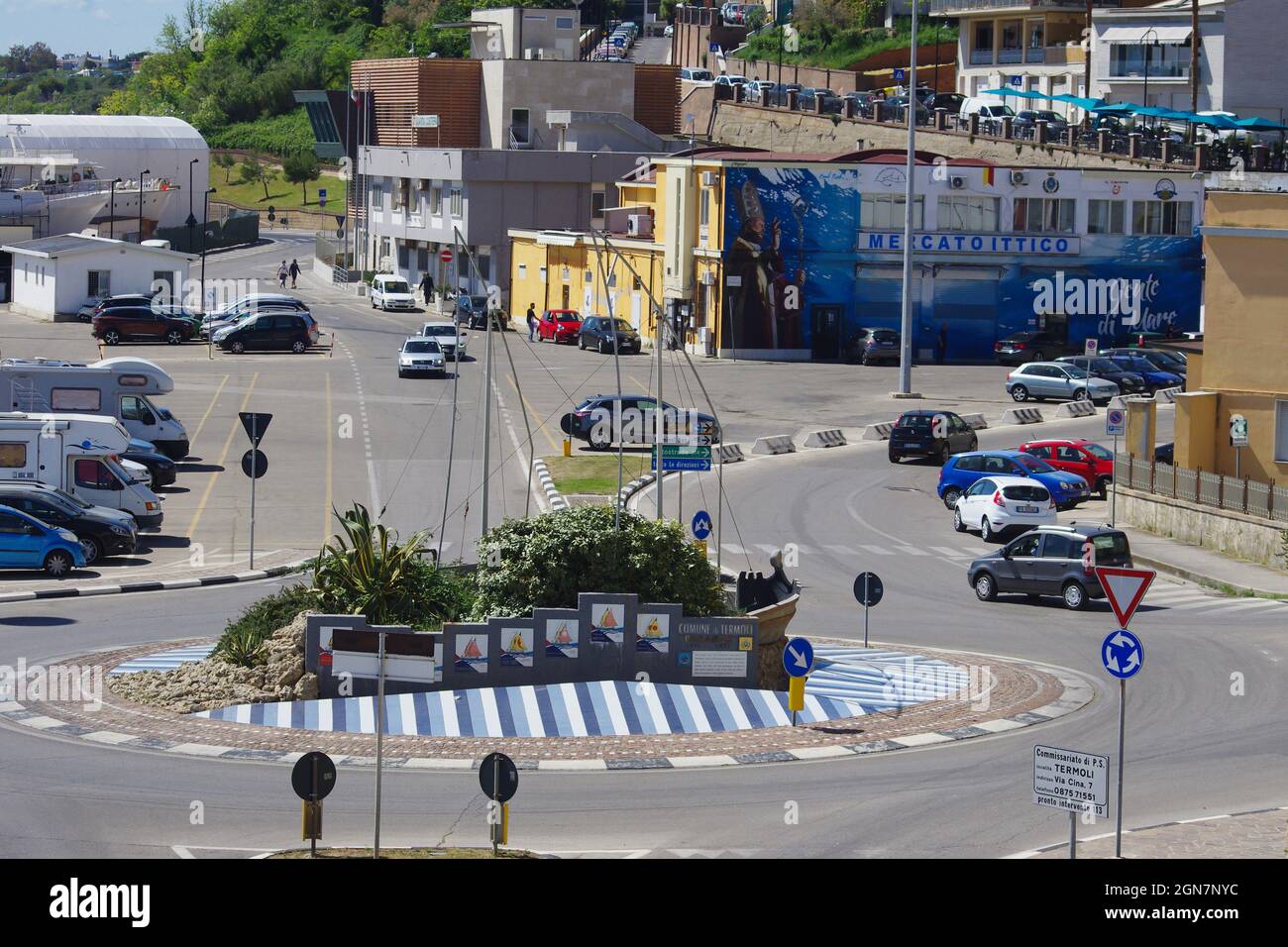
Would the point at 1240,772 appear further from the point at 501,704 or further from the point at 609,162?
the point at 609,162

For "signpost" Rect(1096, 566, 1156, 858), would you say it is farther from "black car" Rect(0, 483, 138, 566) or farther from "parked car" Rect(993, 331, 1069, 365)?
"parked car" Rect(993, 331, 1069, 365)

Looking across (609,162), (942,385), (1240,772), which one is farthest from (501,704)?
(609,162)

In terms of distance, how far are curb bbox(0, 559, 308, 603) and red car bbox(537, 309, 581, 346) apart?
40.9m

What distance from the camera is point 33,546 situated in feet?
111

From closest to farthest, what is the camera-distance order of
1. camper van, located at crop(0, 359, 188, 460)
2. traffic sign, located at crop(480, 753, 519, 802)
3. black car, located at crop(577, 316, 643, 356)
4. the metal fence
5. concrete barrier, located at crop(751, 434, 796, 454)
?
traffic sign, located at crop(480, 753, 519, 802), the metal fence, camper van, located at crop(0, 359, 188, 460), concrete barrier, located at crop(751, 434, 796, 454), black car, located at crop(577, 316, 643, 356)

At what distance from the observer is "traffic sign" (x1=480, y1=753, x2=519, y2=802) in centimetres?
1573

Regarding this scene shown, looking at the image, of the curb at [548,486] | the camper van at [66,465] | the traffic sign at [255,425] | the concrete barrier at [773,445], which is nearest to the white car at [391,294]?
the concrete barrier at [773,445]

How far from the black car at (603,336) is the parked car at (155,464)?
92.0 ft

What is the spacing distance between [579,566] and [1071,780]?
32.7 feet

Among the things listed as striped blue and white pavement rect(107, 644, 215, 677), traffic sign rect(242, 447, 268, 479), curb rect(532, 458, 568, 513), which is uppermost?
traffic sign rect(242, 447, 268, 479)

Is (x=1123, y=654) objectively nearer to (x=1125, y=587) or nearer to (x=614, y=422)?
(x=1125, y=587)

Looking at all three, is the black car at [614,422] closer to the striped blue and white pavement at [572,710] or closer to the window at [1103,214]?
the striped blue and white pavement at [572,710]

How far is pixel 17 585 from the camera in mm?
33062

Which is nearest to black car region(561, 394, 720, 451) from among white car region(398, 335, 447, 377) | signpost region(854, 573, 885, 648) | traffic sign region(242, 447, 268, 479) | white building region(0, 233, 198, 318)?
white car region(398, 335, 447, 377)
